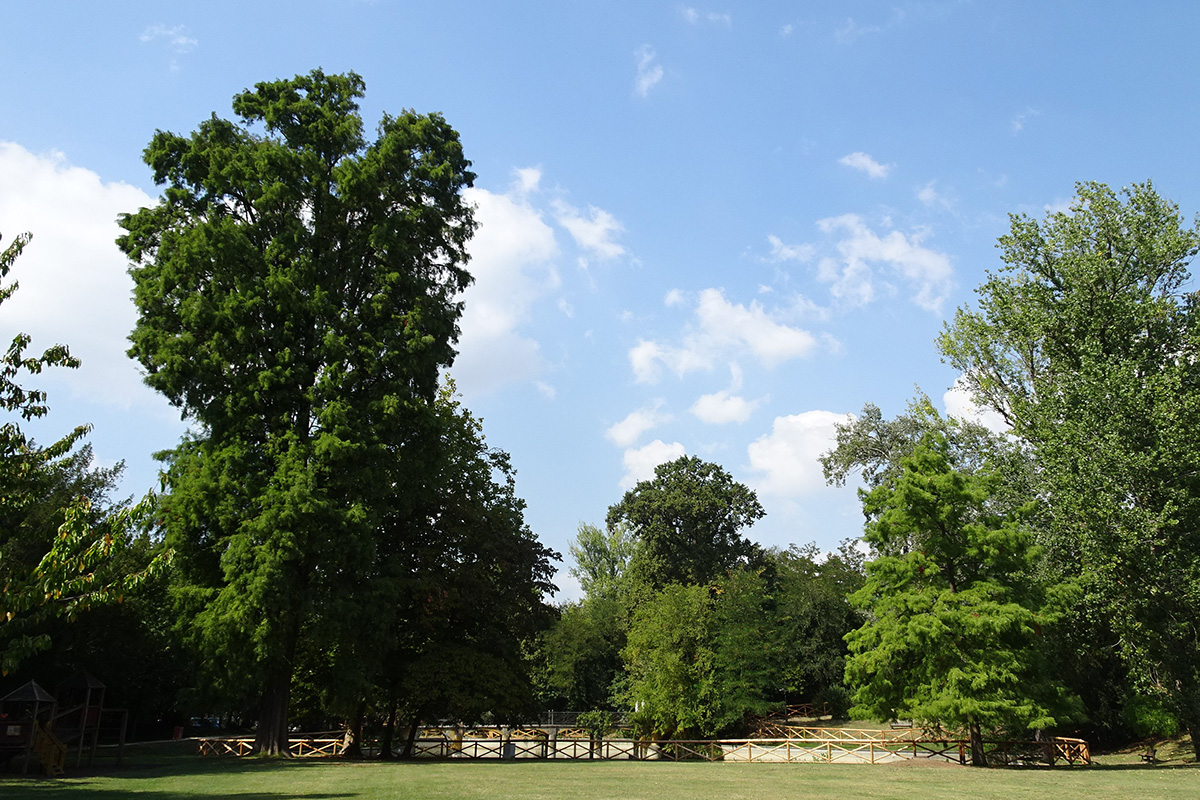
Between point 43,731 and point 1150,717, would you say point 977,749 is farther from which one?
point 43,731

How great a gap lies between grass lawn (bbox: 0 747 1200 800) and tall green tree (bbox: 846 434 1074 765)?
184cm

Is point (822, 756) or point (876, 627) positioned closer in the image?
point (876, 627)

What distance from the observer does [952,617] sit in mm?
22141

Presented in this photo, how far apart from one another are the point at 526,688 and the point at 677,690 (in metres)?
11.7

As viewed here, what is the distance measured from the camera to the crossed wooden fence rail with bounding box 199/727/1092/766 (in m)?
24.8

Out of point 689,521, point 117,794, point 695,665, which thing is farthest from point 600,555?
point 117,794

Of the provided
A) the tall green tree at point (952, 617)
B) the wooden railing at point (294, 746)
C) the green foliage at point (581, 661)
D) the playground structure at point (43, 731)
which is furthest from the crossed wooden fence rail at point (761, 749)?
the green foliage at point (581, 661)

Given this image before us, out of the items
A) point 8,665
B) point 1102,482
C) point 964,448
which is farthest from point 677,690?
point 8,665

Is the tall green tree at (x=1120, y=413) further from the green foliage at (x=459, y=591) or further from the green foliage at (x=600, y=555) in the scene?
the green foliage at (x=600, y=555)

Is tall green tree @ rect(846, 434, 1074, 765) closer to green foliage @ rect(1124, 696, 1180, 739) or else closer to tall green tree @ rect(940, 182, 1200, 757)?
tall green tree @ rect(940, 182, 1200, 757)

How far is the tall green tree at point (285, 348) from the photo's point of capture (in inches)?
855

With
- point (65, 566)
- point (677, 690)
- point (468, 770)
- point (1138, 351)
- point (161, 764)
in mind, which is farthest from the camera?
point (677, 690)

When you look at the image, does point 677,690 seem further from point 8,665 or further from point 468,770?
point 8,665

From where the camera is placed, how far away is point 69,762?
22.1 meters
